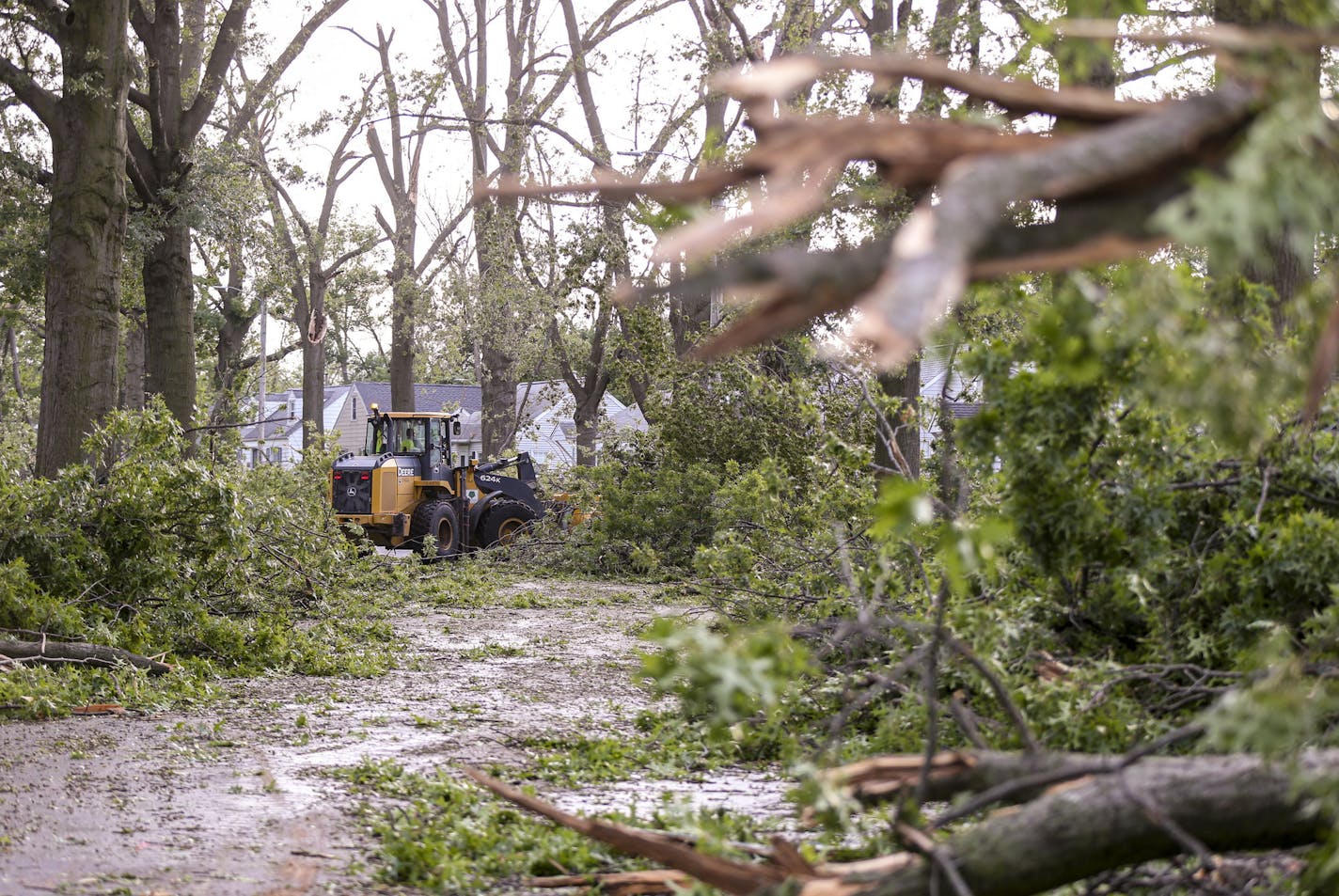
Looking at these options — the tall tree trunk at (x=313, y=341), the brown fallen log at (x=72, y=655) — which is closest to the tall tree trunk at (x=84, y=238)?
the brown fallen log at (x=72, y=655)

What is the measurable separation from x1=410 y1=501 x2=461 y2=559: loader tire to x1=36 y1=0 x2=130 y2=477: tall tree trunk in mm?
6882

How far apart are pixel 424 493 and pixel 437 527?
1.14 metres

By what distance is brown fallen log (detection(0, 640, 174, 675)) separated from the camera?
324 inches

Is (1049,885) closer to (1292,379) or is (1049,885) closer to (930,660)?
(930,660)

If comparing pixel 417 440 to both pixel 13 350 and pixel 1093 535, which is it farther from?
pixel 13 350

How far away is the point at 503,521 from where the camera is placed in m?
21.6

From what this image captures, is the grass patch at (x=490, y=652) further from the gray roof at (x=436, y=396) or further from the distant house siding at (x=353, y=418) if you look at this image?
the distant house siding at (x=353, y=418)

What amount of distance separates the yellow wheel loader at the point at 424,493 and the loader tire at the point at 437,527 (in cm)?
1

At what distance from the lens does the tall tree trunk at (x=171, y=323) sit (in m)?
17.0

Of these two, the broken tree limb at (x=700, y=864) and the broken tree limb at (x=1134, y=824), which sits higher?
the broken tree limb at (x=1134, y=824)

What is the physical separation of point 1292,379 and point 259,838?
4.23m

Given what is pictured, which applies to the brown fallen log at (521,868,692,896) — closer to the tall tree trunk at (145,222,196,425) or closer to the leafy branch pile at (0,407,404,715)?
the leafy branch pile at (0,407,404,715)

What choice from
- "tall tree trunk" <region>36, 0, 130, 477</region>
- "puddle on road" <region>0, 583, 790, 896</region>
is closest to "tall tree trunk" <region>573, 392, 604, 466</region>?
"tall tree trunk" <region>36, 0, 130, 477</region>

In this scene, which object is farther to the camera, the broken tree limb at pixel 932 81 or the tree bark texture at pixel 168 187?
the tree bark texture at pixel 168 187
